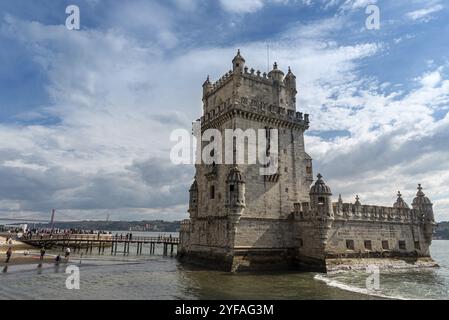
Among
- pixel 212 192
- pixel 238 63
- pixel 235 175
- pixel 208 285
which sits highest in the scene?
pixel 238 63

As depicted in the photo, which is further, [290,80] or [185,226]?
[185,226]

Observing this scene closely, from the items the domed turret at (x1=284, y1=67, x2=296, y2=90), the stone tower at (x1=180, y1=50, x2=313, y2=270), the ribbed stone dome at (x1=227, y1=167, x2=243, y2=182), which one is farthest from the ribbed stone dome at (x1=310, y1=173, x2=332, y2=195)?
the domed turret at (x1=284, y1=67, x2=296, y2=90)

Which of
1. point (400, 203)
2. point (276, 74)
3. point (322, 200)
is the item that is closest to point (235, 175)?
point (322, 200)

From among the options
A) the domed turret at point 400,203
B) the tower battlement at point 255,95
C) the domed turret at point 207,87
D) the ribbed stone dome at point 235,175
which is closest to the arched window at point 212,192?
the ribbed stone dome at point 235,175

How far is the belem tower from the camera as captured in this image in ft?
100

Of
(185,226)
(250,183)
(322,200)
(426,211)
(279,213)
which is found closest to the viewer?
(322,200)

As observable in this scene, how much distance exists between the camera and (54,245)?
64188 mm

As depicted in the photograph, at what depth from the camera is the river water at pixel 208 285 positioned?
67.3 feet

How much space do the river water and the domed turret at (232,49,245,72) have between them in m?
20.6

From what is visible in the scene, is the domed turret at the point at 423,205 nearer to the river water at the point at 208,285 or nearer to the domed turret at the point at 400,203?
the domed turret at the point at 400,203

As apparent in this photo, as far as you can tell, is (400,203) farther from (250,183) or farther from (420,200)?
(250,183)

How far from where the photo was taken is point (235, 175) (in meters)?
30.8

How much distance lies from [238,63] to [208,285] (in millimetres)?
22286

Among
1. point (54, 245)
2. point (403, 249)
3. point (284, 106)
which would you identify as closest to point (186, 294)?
point (284, 106)
